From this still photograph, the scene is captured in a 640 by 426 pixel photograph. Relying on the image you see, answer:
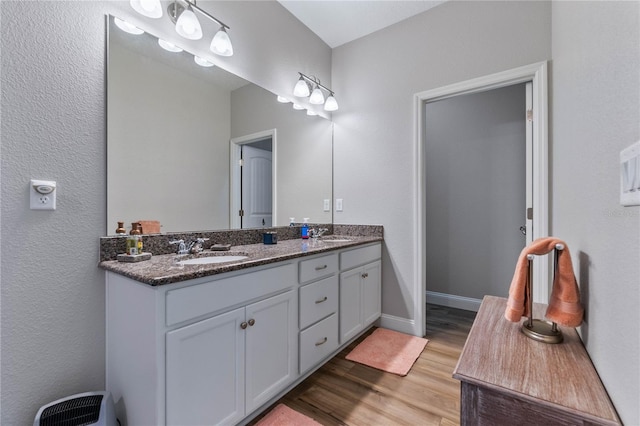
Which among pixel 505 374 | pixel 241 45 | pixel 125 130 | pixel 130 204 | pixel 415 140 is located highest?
pixel 241 45

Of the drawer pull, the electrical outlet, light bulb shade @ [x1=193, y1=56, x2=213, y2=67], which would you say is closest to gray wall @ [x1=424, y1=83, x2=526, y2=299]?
the drawer pull

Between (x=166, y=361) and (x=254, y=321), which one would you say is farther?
(x=254, y=321)

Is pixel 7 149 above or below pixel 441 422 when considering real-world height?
above

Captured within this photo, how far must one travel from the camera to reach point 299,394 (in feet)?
5.30

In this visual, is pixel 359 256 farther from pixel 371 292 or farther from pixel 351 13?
pixel 351 13

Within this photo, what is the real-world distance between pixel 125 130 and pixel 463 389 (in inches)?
69.1

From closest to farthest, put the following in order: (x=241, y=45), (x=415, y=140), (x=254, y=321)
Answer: (x=254, y=321) → (x=241, y=45) → (x=415, y=140)

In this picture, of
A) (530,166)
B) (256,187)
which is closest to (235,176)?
(256,187)

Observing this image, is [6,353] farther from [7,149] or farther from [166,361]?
[7,149]

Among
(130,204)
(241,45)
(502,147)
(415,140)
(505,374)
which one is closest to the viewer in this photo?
(505,374)

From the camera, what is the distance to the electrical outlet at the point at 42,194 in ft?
3.67

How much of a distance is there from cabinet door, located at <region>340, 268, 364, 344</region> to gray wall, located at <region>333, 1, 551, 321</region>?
0.45m

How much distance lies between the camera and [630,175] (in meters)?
0.56

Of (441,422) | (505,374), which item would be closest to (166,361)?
(505,374)
